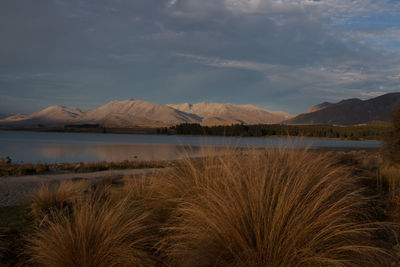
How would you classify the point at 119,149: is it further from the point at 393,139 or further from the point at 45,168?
the point at 393,139

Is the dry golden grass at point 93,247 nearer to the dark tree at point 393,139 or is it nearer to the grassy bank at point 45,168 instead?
the grassy bank at point 45,168

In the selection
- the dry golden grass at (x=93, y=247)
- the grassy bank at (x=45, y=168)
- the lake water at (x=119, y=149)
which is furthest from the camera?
the grassy bank at (x=45, y=168)

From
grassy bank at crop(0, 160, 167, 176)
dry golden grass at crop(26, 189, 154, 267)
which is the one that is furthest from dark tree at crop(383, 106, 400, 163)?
dry golden grass at crop(26, 189, 154, 267)

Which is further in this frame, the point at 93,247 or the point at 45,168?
the point at 45,168

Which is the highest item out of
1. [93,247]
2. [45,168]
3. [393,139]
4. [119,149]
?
[393,139]

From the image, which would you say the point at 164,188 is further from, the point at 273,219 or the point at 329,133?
the point at 329,133

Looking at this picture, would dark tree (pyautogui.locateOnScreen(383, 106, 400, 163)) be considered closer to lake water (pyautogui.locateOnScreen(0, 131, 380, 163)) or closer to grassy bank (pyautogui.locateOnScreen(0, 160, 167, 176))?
lake water (pyautogui.locateOnScreen(0, 131, 380, 163))

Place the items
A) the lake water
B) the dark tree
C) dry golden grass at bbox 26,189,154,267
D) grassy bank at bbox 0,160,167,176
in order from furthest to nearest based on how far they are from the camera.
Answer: grassy bank at bbox 0,160,167,176 → the dark tree → the lake water → dry golden grass at bbox 26,189,154,267

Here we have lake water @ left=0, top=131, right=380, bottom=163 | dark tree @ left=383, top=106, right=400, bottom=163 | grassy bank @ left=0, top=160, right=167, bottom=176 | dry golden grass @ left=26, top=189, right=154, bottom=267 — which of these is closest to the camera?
dry golden grass @ left=26, top=189, right=154, bottom=267

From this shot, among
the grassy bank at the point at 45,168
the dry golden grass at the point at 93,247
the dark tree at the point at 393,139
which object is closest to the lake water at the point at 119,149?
the dry golden grass at the point at 93,247

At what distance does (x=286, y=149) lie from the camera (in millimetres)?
5176

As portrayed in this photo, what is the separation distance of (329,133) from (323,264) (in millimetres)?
87036

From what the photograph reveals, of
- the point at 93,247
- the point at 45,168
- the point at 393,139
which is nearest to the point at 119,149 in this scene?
the point at 45,168

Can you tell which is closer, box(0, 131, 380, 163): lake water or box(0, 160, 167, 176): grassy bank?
box(0, 131, 380, 163): lake water
